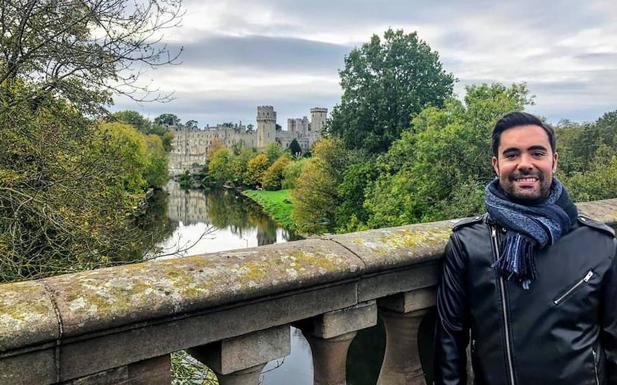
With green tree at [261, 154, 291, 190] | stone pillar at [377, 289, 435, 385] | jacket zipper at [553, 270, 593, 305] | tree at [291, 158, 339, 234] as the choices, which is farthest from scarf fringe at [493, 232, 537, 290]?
green tree at [261, 154, 291, 190]

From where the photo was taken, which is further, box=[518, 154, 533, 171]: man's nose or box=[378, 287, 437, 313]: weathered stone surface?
box=[378, 287, 437, 313]: weathered stone surface

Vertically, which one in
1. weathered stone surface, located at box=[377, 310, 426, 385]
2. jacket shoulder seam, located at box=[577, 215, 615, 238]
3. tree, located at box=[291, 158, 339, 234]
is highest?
jacket shoulder seam, located at box=[577, 215, 615, 238]

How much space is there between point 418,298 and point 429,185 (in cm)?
1965

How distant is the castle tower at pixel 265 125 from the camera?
128 meters

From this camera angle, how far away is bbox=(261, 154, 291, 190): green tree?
79.3 meters

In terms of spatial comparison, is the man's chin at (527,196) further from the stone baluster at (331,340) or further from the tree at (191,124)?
the tree at (191,124)

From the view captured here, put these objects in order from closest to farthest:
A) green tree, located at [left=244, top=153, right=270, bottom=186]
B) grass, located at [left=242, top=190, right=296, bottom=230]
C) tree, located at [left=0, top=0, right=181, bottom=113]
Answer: tree, located at [left=0, top=0, right=181, bottom=113]
grass, located at [left=242, top=190, right=296, bottom=230]
green tree, located at [left=244, top=153, right=270, bottom=186]

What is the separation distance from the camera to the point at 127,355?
164 cm

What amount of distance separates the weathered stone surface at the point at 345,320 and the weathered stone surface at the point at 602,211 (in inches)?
87.1

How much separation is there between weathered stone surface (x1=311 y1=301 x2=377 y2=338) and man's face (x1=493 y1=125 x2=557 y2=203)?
0.88 metres

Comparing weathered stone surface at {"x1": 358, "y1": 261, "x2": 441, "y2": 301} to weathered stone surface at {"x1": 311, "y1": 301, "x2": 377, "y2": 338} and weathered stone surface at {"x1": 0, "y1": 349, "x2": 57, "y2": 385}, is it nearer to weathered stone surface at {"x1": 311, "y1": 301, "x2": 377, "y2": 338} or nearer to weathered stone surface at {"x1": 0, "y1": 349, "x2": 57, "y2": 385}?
weathered stone surface at {"x1": 311, "y1": 301, "x2": 377, "y2": 338}

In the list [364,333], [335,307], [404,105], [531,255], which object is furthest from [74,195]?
[404,105]

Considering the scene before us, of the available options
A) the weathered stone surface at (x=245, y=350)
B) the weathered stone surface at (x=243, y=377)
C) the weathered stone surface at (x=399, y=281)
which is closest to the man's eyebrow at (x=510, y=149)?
the weathered stone surface at (x=399, y=281)

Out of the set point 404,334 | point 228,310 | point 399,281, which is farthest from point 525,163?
point 228,310
